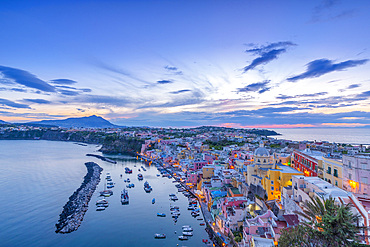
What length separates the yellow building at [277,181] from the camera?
16688 mm

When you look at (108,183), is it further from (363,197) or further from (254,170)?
(363,197)

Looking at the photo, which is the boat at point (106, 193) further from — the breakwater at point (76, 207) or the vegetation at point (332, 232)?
the vegetation at point (332, 232)

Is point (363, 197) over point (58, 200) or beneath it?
over

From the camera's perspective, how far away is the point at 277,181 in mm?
17391

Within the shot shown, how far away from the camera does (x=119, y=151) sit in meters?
72.1

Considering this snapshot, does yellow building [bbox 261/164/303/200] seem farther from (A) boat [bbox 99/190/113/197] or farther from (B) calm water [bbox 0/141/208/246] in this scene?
(A) boat [bbox 99/190/113/197]

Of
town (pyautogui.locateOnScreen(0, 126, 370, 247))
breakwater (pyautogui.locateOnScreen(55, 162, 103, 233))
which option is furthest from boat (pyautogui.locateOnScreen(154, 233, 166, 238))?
breakwater (pyautogui.locateOnScreen(55, 162, 103, 233))

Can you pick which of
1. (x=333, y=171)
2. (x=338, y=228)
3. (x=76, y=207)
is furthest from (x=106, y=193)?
(x=338, y=228)

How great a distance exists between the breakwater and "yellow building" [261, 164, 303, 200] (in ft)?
53.5

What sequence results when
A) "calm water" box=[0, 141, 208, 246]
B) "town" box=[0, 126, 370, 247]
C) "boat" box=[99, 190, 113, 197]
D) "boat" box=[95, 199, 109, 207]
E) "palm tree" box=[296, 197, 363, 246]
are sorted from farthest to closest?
"boat" box=[99, 190, 113, 197]
"boat" box=[95, 199, 109, 207]
"calm water" box=[0, 141, 208, 246]
"town" box=[0, 126, 370, 247]
"palm tree" box=[296, 197, 363, 246]

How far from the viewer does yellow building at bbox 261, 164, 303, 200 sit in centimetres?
1669

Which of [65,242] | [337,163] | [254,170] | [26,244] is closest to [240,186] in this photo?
[254,170]

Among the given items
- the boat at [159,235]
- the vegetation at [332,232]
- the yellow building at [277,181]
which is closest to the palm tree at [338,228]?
the vegetation at [332,232]

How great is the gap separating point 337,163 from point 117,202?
857 inches
